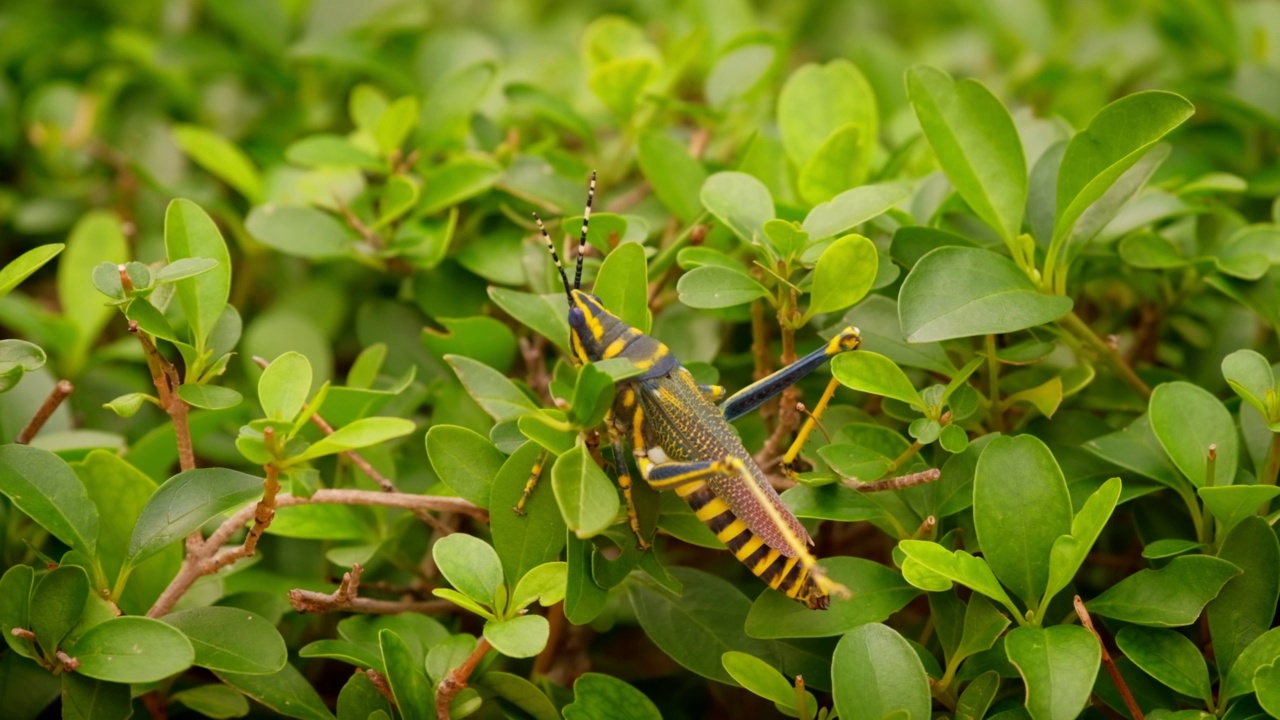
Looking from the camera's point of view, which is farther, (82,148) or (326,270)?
(82,148)

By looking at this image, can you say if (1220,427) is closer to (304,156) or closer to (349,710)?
(349,710)

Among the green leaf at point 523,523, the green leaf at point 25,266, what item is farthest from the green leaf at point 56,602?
the green leaf at point 523,523

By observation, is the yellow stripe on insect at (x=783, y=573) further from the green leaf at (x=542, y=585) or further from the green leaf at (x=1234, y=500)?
the green leaf at (x=1234, y=500)

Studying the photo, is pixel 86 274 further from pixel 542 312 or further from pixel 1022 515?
pixel 1022 515

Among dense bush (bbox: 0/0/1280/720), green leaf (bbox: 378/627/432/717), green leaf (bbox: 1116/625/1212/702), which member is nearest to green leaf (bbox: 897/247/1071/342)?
dense bush (bbox: 0/0/1280/720)

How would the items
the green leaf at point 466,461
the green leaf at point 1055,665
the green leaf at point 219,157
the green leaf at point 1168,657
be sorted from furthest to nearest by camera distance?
1. the green leaf at point 219,157
2. the green leaf at point 466,461
3. the green leaf at point 1168,657
4. the green leaf at point 1055,665

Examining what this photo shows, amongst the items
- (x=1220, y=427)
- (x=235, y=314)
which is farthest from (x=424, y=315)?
(x=1220, y=427)

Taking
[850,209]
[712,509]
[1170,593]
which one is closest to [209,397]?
[712,509]
